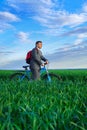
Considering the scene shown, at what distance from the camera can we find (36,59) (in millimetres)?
18500

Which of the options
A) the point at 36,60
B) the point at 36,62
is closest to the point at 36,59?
the point at 36,60

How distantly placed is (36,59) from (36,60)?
0.33 feet

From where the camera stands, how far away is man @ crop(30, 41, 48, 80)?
720 inches

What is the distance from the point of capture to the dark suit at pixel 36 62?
60.2 feet

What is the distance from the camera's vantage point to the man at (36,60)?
18281 mm

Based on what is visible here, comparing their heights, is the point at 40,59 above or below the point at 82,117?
above

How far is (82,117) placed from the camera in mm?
5113

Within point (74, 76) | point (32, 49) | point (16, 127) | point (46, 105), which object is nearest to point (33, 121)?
point (16, 127)

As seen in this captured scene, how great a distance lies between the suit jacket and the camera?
60.1ft

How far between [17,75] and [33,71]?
2.31 feet

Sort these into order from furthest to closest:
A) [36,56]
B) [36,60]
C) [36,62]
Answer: [36,62] → [36,60] → [36,56]

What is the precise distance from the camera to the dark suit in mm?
18358

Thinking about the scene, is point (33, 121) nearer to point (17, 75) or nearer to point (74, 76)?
point (17, 75)

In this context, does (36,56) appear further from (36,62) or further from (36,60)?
(36,62)
